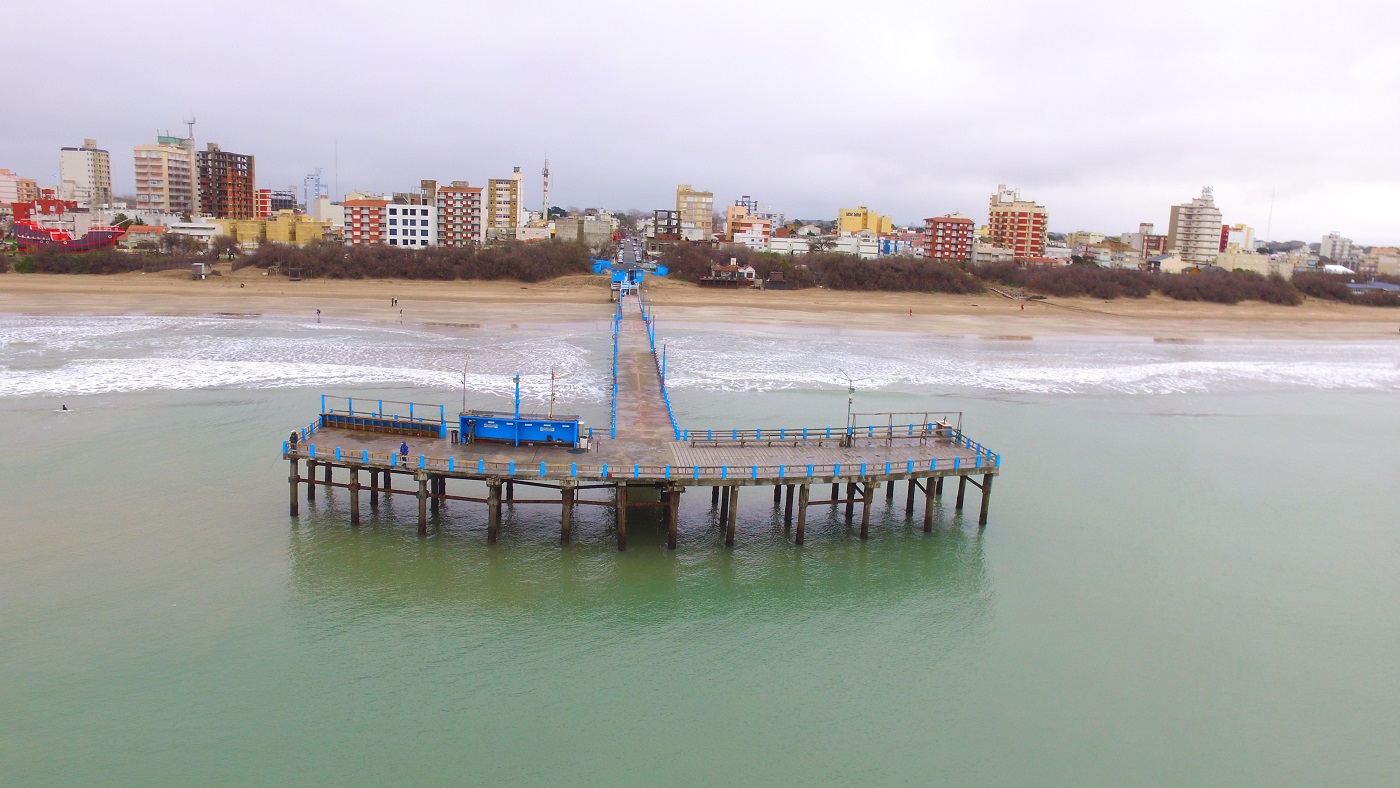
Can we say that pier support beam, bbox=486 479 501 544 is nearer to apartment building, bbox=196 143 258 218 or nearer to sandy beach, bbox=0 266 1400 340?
sandy beach, bbox=0 266 1400 340

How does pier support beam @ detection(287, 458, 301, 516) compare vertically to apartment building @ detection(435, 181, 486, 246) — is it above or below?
below

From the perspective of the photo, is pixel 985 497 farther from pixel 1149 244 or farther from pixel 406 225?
pixel 1149 244

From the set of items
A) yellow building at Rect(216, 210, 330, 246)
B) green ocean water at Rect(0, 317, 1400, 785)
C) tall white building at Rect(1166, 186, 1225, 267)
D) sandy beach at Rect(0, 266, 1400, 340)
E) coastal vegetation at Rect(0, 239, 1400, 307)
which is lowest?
green ocean water at Rect(0, 317, 1400, 785)

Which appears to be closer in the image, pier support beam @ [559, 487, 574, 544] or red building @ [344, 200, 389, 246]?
pier support beam @ [559, 487, 574, 544]

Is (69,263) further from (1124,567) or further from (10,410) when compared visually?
(1124,567)

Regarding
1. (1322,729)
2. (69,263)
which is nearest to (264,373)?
(1322,729)

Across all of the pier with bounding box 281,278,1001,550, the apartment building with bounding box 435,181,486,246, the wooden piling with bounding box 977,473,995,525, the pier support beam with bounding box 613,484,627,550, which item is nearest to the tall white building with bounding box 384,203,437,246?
the apartment building with bounding box 435,181,486,246

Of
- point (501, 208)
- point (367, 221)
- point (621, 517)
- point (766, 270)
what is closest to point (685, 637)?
point (621, 517)

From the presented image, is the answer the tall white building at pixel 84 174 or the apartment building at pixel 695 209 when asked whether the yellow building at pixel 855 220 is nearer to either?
the apartment building at pixel 695 209
